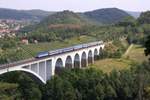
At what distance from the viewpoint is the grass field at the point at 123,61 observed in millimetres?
62719

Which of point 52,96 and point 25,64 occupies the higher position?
point 25,64

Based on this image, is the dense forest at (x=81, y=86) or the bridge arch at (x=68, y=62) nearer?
the dense forest at (x=81, y=86)

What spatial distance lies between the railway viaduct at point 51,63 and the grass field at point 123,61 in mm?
2407

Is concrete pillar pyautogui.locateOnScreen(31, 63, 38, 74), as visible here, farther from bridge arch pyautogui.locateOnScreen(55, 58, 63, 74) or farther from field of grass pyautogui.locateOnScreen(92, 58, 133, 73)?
field of grass pyautogui.locateOnScreen(92, 58, 133, 73)

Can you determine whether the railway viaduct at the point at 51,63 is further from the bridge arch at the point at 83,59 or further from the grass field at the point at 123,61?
the grass field at the point at 123,61

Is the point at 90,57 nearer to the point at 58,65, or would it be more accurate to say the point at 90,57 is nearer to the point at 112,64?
the point at 112,64

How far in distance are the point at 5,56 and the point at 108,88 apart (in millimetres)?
20009

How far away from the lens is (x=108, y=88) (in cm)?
4600

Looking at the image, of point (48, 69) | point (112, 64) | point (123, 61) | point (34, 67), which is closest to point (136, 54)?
point (123, 61)

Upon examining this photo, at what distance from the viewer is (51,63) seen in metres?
51.2

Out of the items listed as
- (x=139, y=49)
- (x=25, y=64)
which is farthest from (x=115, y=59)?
(x=25, y=64)

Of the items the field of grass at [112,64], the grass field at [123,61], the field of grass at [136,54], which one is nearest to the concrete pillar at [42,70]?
the grass field at [123,61]

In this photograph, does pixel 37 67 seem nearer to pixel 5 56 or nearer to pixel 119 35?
pixel 5 56

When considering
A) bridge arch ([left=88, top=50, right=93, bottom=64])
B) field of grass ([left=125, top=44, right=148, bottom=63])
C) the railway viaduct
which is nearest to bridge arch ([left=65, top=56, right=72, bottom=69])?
the railway viaduct
